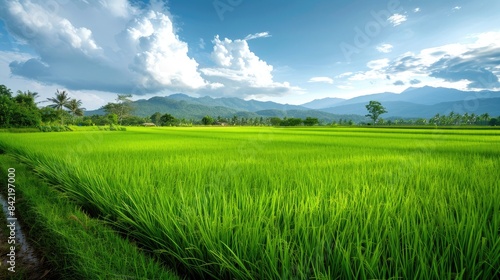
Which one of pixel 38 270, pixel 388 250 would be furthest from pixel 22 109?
pixel 388 250

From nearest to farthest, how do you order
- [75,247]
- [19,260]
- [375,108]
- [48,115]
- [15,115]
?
[75,247] < [19,260] < [15,115] < [48,115] < [375,108]

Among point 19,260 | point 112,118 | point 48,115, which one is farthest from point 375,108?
point 19,260

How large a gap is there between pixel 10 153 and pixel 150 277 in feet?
34.7

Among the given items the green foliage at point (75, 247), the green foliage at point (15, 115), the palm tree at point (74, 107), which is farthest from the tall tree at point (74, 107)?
the green foliage at point (75, 247)

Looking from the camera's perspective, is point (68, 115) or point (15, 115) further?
point (68, 115)

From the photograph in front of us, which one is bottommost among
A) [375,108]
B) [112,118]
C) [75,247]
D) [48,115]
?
[75,247]

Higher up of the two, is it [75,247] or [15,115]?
[15,115]

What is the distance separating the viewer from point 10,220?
332 cm

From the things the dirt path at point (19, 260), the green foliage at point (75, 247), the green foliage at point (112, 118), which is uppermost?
the green foliage at point (112, 118)

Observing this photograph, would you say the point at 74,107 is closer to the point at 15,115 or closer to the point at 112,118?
the point at 112,118

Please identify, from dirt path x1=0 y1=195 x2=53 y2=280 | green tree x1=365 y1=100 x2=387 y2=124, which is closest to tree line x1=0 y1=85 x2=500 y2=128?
green tree x1=365 y1=100 x2=387 y2=124

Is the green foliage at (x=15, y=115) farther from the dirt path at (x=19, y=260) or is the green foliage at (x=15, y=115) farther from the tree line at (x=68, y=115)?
the dirt path at (x=19, y=260)

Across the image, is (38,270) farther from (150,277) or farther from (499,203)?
(499,203)

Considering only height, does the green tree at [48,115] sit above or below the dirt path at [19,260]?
above
